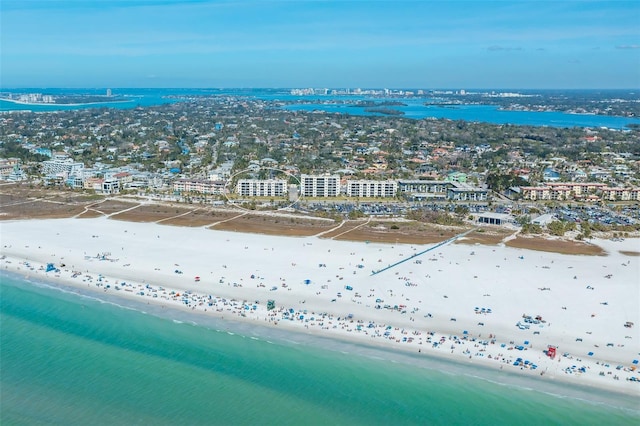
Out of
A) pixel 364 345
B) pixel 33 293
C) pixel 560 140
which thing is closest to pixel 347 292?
pixel 364 345

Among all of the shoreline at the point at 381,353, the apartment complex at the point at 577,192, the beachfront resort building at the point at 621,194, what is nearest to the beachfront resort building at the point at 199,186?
the shoreline at the point at 381,353

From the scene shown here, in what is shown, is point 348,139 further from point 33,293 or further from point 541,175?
point 33,293

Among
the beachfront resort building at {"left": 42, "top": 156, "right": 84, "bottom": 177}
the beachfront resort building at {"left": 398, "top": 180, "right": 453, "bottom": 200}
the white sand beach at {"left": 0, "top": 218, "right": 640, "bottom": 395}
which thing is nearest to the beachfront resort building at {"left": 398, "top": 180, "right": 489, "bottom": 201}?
the beachfront resort building at {"left": 398, "top": 180, "right": 453, "bottom": 200}

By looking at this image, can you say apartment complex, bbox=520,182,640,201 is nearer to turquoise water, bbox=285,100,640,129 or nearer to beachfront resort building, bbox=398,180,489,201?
beachfront resort building, bbox=398,180,489,201

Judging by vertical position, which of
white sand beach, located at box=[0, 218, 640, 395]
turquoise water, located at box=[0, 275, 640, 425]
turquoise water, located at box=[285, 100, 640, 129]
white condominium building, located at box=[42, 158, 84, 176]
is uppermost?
turquoise water, located at box=[285, 100, 640, 129]

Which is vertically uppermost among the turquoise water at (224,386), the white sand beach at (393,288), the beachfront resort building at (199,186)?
the beachfront resort building at (199,186)

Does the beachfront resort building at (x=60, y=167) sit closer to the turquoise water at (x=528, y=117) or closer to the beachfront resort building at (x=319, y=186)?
the beachfront resort building at (x=319, y=186)
